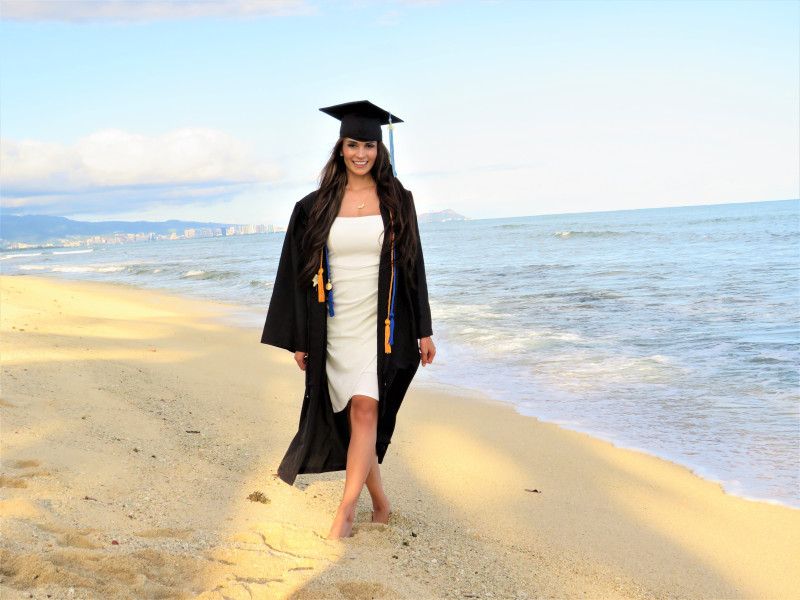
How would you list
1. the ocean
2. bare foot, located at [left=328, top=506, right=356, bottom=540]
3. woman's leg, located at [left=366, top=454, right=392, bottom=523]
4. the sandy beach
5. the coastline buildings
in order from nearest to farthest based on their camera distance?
1. the sandy beach
2. bare foot, located at [left=328, top=506, right=356, bottom=540]
3. woman's leg, located at [left=366, top=454, right=392, bottom=523]
4. the ocean
5. the coastline buildings

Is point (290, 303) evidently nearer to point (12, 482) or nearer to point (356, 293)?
point (356, 293)

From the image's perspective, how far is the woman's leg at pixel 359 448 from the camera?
3.31 m

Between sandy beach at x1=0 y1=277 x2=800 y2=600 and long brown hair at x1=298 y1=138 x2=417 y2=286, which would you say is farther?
long brown hair at x1=298 y1=138 x2=417 y2=286

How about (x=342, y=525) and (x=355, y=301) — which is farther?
(x=355, y=301)

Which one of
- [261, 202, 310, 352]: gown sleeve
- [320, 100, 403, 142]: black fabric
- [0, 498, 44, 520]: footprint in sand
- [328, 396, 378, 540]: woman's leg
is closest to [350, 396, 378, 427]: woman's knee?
[328, 396, 378, 540]: woman's leg

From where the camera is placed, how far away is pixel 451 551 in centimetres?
329

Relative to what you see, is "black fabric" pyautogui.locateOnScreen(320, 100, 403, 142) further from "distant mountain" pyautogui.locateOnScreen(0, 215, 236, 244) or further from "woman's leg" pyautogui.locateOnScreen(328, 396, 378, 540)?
"distant mountain" pyautogui.locateOnScreen(0, 215, 236, 244)

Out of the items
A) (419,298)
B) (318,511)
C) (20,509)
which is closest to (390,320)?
(419,298)

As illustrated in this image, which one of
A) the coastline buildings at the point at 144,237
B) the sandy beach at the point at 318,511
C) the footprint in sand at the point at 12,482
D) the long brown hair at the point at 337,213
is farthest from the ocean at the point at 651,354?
the coastline buildings at the point at 144,237

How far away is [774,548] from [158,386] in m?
4.70

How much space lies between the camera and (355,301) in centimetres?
341

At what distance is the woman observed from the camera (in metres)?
3.36

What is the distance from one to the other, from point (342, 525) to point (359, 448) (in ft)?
1.16

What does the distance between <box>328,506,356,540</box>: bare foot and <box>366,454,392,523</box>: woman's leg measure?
276 millimetres
